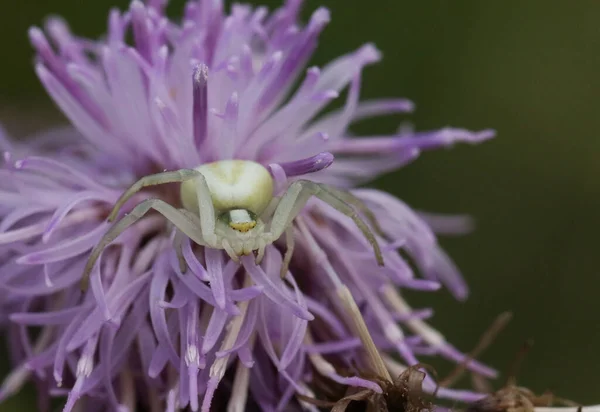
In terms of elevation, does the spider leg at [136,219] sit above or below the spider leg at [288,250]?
above

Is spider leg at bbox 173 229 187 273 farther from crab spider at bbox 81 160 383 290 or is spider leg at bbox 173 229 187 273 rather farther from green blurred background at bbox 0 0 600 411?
green blurred background at bbox 0 0 600 411

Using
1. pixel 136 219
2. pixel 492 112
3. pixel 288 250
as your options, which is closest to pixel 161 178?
pixel 136 219

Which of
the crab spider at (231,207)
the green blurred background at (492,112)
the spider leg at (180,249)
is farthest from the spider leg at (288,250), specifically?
the green blurred background at (492,112)

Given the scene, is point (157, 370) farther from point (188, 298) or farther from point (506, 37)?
point (506, 37)

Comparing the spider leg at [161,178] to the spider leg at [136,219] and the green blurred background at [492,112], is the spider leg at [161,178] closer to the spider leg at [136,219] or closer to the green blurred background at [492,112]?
the spider leg at [136,219]

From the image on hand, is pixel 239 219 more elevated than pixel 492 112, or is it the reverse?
pixel 239 219

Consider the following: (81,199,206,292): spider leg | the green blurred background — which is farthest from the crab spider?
the green blurred background

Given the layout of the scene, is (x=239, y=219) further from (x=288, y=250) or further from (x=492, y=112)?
(x=492, y=112)

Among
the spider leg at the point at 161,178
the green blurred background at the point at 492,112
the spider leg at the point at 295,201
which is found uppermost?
the spider leg at the point at 161,178
